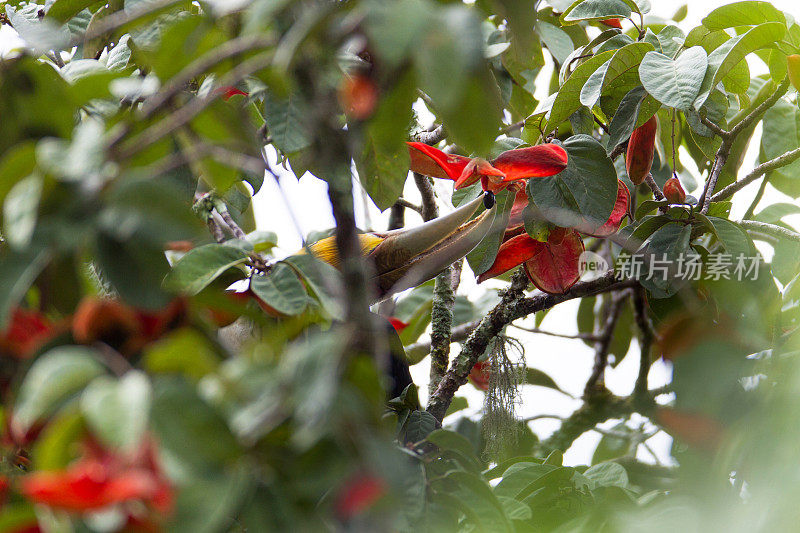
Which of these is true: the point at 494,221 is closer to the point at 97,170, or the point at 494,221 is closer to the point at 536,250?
the point at 536,250

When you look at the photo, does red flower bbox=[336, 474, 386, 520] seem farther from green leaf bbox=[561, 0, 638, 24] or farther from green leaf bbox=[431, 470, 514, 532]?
green leaf bbox=[561, 0, 638, 24]

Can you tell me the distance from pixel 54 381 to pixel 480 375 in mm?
903

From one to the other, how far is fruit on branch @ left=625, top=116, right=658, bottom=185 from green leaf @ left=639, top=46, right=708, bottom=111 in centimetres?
11

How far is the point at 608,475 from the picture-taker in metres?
0.86

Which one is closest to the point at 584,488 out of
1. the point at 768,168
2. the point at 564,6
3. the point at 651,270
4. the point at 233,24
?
the point at 651,270

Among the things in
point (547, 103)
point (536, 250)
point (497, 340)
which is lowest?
point (497, 340)

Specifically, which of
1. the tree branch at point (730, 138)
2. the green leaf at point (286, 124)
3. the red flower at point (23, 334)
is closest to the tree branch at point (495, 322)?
the tree branch at point (730, 138)

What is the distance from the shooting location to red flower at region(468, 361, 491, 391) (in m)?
1.10

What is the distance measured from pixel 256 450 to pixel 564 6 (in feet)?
3.02

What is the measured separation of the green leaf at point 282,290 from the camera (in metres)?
0.54

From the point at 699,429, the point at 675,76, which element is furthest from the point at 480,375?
the point at 699,429

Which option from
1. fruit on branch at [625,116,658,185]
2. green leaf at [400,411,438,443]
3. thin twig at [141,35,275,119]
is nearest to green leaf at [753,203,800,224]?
fruit on branch at [625,116,658,185]

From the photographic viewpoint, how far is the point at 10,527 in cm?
31

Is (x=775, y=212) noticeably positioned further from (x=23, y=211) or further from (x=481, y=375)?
(x=23, y=211)
